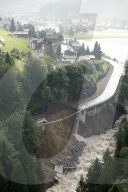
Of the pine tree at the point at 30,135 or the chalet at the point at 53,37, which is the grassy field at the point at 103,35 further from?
the pine tree at the point at 30,135

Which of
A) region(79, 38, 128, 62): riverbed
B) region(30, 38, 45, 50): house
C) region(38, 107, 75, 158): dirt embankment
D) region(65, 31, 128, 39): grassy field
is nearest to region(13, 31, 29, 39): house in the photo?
region(30, 38, 45, 50): house

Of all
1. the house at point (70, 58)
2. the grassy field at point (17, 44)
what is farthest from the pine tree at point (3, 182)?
the house at point (70, 58)

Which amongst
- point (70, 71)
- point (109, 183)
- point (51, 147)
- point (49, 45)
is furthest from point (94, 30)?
point (109, 183)

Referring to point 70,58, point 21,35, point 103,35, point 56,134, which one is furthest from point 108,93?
point 103,35

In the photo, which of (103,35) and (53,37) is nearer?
(53,37)

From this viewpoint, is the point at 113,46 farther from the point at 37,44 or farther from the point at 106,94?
the point at 106,94

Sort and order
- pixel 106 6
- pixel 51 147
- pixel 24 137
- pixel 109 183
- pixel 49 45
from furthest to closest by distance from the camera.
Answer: pixel 106 6
pixel 49 45
pixel 51 147
pixel 24 137
pixel 109 183

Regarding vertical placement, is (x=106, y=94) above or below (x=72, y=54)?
below

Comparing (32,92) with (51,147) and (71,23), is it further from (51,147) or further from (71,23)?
(71,23)

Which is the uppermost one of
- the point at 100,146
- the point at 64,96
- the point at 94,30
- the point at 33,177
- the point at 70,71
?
the point at 94,30

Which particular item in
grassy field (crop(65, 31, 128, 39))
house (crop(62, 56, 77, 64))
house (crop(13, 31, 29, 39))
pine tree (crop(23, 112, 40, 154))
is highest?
grassy field (crop(65, 31, 128, 39))

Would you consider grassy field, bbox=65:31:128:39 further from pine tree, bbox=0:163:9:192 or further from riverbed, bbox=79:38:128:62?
pine tree, bbox=0:163:9:192
